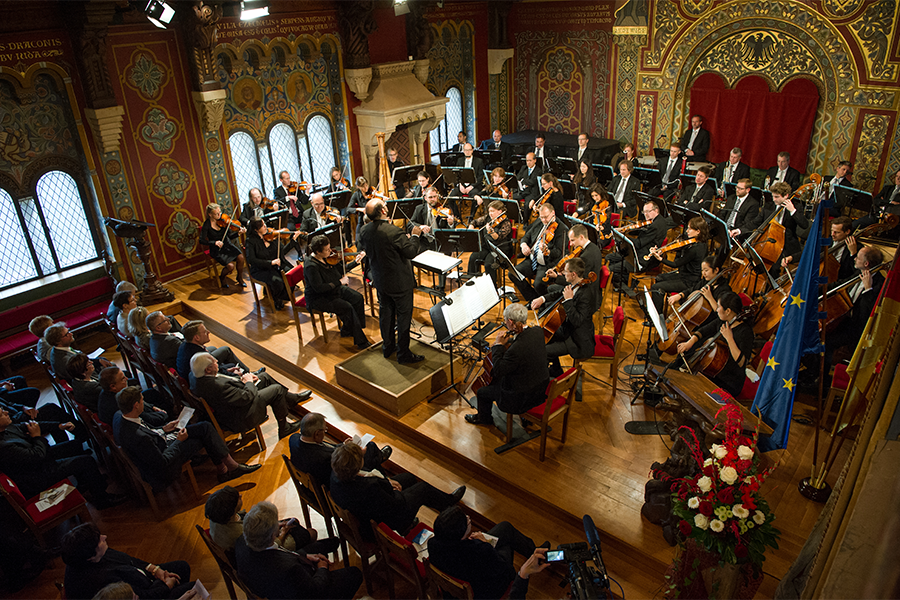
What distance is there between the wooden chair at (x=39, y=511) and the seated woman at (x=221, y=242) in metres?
3.99

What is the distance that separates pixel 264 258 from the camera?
7152 mm

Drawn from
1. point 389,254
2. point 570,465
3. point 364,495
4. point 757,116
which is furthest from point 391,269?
point 757,116

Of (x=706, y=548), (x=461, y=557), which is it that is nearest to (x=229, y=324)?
(x=461, y=557)

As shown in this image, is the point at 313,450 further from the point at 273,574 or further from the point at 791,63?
the point at 791,63

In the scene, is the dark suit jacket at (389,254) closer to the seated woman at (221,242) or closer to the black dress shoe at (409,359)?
the black dress shoe at (409,359)

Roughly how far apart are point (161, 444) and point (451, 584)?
2.68 metres

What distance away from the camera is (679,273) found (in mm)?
6426

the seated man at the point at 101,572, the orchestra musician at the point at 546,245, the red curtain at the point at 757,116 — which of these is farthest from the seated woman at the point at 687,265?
the seated man at the point at 101,572

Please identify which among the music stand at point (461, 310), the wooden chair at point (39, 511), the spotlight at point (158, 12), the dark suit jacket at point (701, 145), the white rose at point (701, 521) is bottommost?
the wooden chair at point (39, 511)

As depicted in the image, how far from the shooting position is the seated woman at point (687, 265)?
6105 mm

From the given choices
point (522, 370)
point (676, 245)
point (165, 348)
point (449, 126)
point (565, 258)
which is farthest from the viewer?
point (449, 126)

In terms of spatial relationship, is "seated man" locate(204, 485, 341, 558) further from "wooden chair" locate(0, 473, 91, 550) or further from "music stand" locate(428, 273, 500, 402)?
"music stand" locate(428, 273, 500, 402)

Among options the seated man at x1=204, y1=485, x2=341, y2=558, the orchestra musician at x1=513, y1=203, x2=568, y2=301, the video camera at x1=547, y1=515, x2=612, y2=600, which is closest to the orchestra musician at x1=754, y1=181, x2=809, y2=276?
the orchestra musician at x1=513, y1=203, x2=568, y2=301

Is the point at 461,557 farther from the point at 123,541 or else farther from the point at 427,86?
the point at 427,86
